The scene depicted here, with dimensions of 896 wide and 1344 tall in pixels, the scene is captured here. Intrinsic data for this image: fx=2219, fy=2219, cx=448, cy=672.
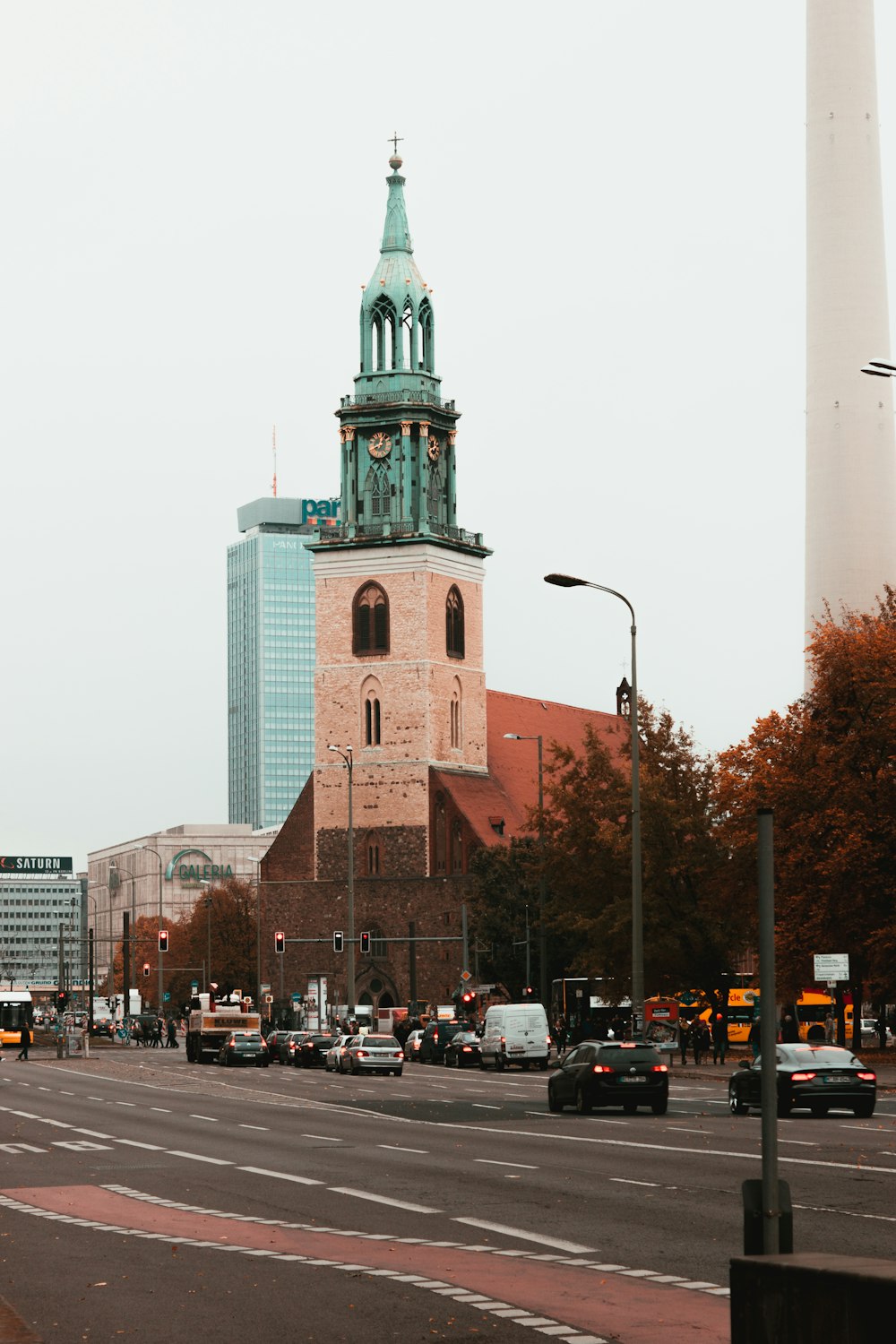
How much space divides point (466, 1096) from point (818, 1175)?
22263 millimetres

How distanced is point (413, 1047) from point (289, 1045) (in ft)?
18.3

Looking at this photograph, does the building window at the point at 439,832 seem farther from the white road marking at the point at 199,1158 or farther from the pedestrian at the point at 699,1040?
the white road marking at the point at 199,1158

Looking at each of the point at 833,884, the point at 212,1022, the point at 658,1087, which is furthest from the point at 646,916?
the point at 658,1087

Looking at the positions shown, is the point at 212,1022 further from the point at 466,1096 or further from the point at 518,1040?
the point at 466,1096

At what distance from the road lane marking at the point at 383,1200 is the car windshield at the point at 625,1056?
14.4 m

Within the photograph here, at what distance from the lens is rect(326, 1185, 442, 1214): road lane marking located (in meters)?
18.1

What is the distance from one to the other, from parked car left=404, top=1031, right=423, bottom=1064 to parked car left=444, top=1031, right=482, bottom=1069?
19.4ft

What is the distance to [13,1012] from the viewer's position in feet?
314

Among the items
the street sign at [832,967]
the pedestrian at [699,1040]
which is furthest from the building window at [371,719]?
the street sign at [832,967]

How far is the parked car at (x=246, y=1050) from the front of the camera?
67.8m

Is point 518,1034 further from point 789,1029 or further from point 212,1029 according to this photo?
point 789,1029

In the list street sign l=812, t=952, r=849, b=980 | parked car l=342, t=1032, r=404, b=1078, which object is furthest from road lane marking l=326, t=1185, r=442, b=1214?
parked car l=342, t=1032, r=404, b=1078

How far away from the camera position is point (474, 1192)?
19.7m

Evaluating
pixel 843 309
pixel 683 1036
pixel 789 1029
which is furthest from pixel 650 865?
pixel 843 309
